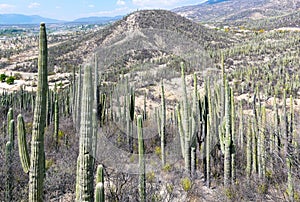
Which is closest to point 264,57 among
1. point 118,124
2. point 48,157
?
point 118,124

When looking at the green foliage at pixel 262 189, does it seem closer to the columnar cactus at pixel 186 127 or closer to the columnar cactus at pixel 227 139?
the columnar cactus at pixel 227 139

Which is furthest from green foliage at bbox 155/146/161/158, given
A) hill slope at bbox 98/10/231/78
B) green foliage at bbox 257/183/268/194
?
hill slope at bbox 98/10/231/78

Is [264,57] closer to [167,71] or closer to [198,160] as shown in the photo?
[167,71]

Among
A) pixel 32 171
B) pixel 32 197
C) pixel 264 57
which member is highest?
pixel 264 57

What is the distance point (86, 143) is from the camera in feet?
9.52

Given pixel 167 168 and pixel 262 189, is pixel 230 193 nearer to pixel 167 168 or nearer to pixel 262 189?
pixel 262 189

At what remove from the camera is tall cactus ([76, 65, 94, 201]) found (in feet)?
9.45

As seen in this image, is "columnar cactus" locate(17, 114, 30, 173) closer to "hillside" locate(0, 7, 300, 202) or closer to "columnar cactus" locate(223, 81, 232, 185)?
"hillside" locate(0, 7, 300, 202)

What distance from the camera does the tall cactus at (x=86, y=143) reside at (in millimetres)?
2879

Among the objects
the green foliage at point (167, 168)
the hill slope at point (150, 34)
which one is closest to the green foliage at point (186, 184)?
the green foliage at point (167, 168)

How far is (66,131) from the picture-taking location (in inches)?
484

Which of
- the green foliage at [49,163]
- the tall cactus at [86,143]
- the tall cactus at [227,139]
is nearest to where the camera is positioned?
the tall cactus at [86,143]

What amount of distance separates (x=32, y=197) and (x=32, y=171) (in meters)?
0.26

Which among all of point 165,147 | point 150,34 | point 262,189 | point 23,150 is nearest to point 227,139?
point 262,189
